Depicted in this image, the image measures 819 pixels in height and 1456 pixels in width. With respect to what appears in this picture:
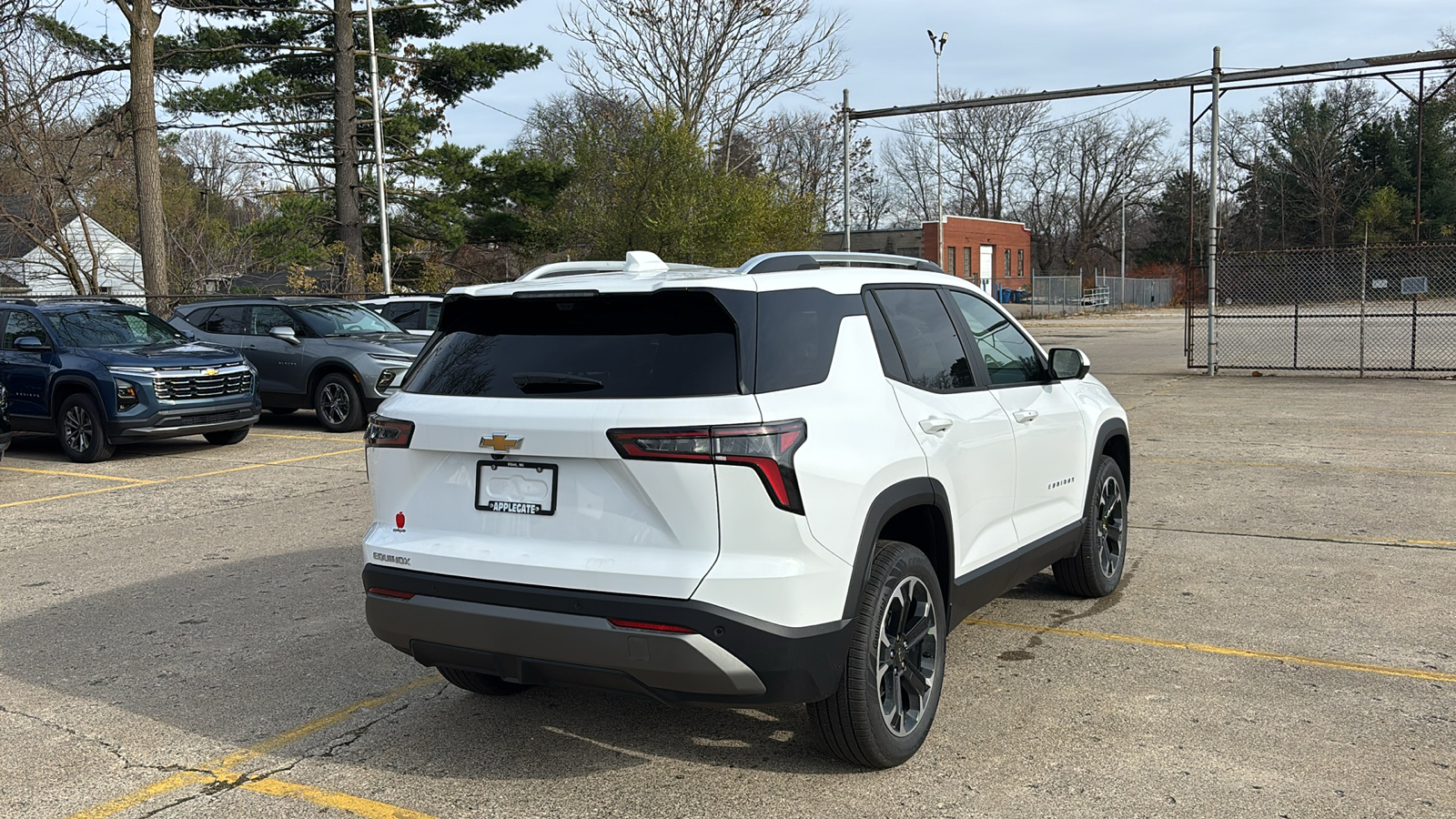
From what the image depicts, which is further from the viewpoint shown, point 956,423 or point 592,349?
point 956,423

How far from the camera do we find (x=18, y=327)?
13.5 meters

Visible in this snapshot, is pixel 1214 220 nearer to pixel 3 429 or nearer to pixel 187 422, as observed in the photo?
pixel 187 422

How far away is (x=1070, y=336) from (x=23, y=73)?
3033 cm

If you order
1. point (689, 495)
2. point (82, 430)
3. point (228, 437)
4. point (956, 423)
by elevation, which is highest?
point (956, 423)

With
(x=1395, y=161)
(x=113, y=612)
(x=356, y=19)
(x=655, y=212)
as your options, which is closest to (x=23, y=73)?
(x=356, y=19)

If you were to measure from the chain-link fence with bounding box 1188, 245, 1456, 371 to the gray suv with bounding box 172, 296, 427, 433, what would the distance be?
45.7 feet

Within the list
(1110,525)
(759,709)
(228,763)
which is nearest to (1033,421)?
(1110,525)

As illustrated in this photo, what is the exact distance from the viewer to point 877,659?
386cm

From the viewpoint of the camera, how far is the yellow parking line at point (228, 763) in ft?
12.6

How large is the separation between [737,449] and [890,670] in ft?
3.64

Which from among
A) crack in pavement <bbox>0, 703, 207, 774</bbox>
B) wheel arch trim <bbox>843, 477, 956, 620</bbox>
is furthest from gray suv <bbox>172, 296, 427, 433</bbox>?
wheel arch trim <bbox>843, 477, 956, 620</bbox>

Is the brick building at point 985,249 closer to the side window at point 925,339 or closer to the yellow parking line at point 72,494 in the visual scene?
the yellow parking line at point 72,494

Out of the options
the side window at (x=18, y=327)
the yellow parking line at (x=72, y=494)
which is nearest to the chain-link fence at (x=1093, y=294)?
the side window at (x=18, y=327)

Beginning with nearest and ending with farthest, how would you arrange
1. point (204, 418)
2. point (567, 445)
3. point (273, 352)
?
point (567, 445)
point (204, 418)
point (273, 352)
